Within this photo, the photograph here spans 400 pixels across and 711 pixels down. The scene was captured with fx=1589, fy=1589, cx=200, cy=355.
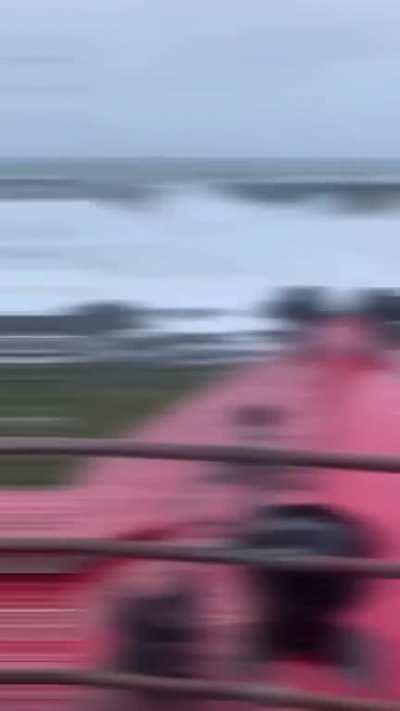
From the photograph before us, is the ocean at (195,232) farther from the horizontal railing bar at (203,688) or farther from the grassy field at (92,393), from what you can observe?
the horizontal railing bar at (203,688)

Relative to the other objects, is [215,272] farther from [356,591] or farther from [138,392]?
[356,591]

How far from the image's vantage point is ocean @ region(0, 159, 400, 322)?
10.8 ft

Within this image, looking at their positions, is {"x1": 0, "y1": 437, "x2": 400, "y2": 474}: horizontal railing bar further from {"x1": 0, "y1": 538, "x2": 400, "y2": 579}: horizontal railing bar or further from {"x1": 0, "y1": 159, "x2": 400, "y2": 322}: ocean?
{"x1": 0, "y1": 159, "x2": 400, "y2": 322}: ocean

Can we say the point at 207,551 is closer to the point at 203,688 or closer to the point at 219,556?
the point at 219,556

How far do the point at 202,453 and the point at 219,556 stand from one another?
16cm

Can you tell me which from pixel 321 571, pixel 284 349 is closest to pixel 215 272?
pixel 284 349

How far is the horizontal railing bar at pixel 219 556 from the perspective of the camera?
7.85ft

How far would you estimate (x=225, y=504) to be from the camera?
8.52 ft

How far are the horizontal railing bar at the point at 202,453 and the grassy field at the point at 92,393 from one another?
1024 mm

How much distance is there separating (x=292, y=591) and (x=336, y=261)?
123cm

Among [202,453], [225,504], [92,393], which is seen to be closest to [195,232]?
[92,393]

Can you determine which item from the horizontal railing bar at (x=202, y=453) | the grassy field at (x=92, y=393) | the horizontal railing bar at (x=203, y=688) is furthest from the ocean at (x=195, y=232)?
the horizontal railing bar at (x=203, y=688)

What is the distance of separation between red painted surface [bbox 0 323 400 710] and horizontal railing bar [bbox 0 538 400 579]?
18 centimetres

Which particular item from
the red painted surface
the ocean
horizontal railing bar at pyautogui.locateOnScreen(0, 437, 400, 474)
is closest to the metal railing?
horizontal railing bar at pyautogui.locateOnScreen(0, 437, 400, 474)
